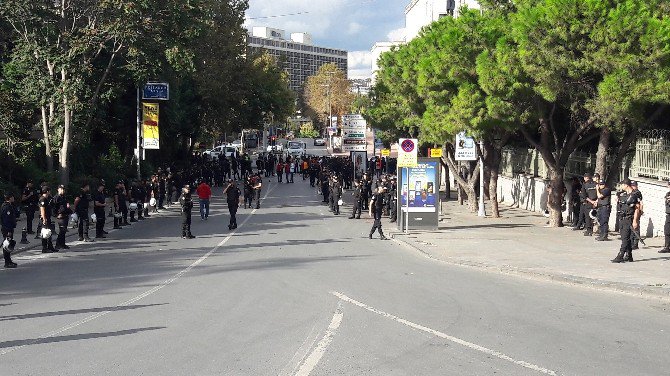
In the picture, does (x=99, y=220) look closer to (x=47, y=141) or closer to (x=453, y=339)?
(x=47, y=141)

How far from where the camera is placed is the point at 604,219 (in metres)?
23.5

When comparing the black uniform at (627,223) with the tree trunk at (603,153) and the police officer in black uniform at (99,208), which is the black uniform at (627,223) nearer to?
the tree trunk at (603,153)

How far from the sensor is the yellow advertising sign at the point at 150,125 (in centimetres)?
4038

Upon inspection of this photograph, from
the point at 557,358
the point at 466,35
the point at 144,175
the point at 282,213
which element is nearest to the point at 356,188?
the point at 282,213

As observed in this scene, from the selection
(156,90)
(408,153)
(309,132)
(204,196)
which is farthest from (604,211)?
(309,132)

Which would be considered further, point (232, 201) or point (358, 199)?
point (358, 199)

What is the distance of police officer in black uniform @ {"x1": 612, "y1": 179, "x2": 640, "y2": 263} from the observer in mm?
18375

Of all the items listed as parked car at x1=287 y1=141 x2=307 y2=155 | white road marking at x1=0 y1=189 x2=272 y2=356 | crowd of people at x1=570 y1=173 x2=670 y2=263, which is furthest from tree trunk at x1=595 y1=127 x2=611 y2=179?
parked car at x1=287 y1=141 x2=307 y2=155

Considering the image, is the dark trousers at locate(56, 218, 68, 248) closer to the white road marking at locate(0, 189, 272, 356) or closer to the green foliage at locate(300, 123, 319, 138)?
the white road marking at locate(0, 189, 272, 356)

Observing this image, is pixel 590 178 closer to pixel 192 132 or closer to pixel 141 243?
pixel 141 243

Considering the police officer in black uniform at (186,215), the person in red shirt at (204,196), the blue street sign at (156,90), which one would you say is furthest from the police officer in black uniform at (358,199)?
the blue street sign at (156,90)

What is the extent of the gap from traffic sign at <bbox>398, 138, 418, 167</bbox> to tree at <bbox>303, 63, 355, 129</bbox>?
123 m

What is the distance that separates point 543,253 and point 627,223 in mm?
3242

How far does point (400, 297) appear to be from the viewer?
1430 centimetres
